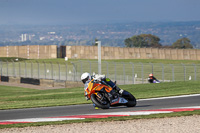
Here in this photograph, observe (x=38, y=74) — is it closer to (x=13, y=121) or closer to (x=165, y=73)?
(x=165, y=73)

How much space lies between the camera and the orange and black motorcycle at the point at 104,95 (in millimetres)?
13961

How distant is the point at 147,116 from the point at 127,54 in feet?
167

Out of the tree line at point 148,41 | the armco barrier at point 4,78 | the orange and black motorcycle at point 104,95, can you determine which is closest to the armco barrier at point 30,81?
the armco barrier at point 4,78

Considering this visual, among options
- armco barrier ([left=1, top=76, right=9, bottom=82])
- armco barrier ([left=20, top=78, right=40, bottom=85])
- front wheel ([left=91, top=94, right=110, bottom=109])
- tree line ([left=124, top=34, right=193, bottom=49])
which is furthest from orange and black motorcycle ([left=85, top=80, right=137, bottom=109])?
tree line ([left=124, top=34, right=193, bottom=49])

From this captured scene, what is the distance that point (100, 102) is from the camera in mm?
14227

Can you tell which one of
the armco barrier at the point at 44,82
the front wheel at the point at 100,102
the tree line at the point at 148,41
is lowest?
the armco barrier at the point at 44,82

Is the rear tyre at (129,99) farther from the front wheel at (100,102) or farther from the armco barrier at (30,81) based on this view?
the armco barrier at (30,81)

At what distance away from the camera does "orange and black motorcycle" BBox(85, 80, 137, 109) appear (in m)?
14.0

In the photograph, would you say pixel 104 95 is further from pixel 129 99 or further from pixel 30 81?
pixel 30 81

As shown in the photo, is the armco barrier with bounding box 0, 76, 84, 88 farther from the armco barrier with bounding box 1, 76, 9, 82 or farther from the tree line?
the tree line

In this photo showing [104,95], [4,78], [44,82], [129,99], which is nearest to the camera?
[104,95]

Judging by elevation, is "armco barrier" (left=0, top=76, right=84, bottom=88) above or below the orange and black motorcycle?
below

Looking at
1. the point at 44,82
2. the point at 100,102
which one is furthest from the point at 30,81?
the point at 100,102

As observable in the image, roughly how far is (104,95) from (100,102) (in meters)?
0.25
